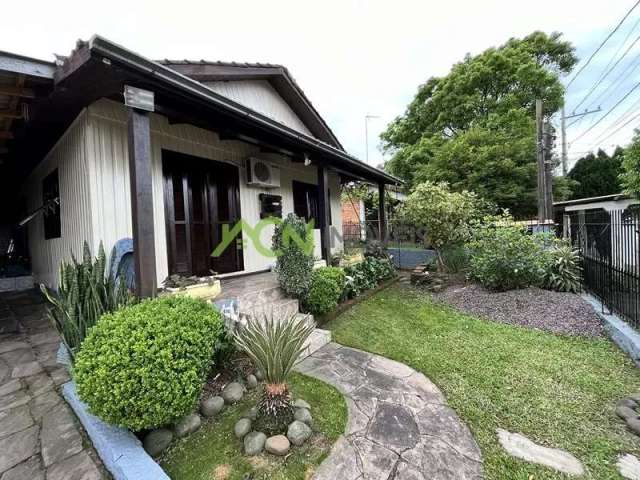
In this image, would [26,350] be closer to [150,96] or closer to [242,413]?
[242,413]

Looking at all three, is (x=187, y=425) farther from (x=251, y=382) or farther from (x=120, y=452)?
(x=251, y=382)

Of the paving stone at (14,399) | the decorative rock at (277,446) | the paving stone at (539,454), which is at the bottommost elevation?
the paving stone at (539,454)

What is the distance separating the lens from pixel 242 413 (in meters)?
2.52

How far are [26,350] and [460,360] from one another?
5.46 metres

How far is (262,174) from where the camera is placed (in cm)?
641

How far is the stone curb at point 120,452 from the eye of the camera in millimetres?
1781

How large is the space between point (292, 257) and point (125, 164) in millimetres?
2759

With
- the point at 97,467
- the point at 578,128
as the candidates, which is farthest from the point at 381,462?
the point at 578,128

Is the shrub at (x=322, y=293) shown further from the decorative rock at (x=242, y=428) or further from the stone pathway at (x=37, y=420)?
the stone pathway at (x=37, y=420)

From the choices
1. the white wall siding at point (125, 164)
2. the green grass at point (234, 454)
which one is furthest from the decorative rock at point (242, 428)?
the white wall siding at point (125, 164)

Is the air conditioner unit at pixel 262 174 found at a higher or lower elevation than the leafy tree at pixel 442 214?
higher

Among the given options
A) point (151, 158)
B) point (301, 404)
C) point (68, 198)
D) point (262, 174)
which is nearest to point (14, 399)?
point (301, 404)

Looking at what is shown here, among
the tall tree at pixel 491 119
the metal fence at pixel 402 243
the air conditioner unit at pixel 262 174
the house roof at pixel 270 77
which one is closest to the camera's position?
the house roof at pixel 270 77

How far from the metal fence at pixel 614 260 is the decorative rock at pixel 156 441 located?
569cm
